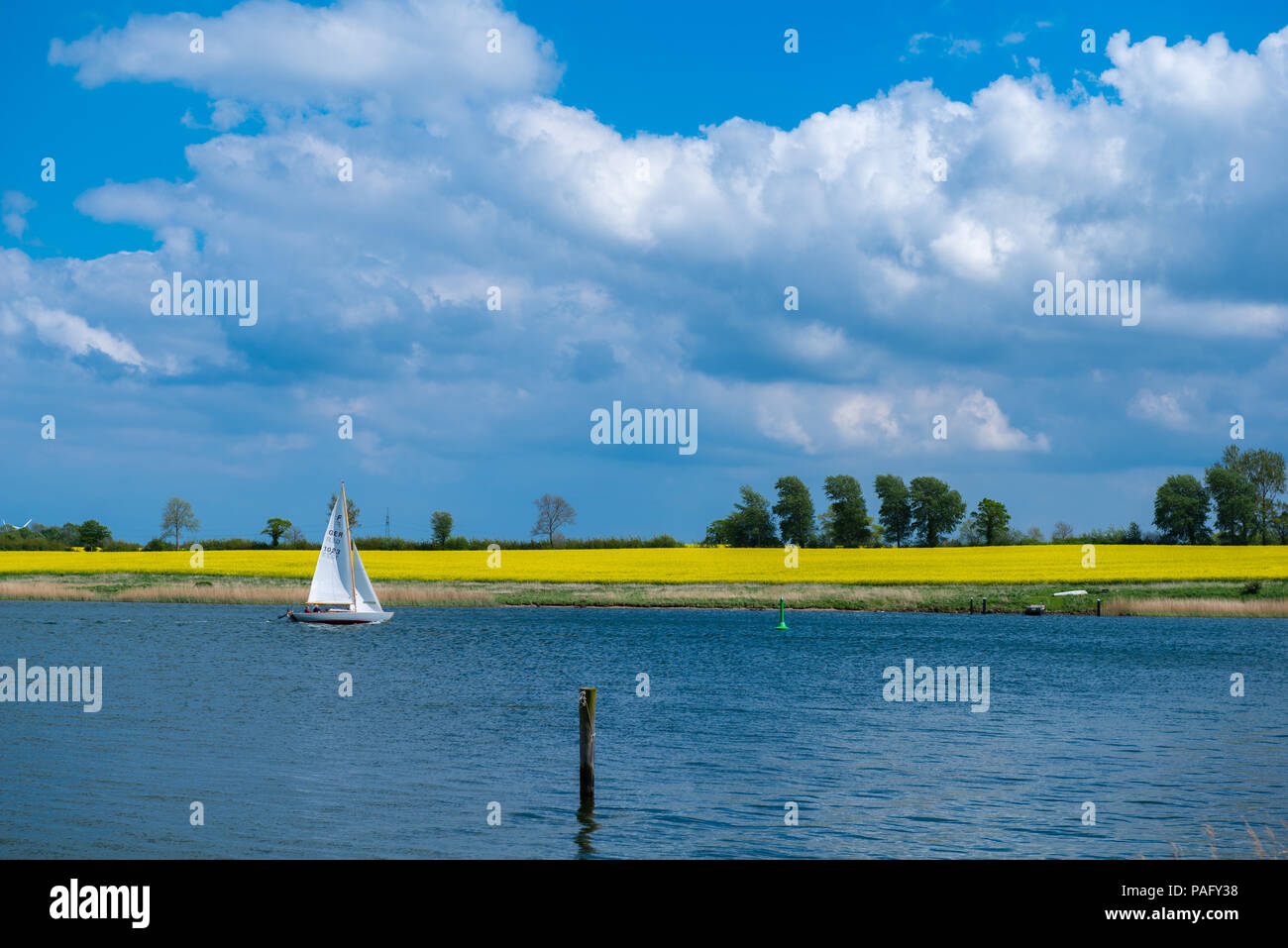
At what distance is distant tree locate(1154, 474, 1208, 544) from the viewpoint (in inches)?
5718

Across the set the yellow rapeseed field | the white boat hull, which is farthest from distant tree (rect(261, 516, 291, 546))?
the white boat hull

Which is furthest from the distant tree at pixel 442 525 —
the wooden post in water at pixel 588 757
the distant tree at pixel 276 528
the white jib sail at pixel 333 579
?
the wooden post in water at pixel 588 757

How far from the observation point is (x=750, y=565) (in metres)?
112

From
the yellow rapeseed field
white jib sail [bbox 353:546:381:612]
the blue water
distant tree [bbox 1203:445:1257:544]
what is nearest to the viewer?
the blue water

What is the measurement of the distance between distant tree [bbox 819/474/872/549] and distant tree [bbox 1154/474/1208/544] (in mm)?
39841

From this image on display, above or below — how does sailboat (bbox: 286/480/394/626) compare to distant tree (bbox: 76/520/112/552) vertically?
below

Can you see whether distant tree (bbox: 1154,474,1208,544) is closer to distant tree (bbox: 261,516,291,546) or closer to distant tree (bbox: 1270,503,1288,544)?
distant tree (bbox: 1270,503,1288,544)

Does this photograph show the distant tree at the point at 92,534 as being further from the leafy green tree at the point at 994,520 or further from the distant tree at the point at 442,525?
the leafy green tree at the point at 994,520

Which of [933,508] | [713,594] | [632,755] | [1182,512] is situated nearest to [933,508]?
[933,508]

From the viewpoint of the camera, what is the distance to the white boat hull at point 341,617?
65.2 metres

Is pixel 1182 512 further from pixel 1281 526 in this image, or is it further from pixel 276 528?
pixel 276 528
